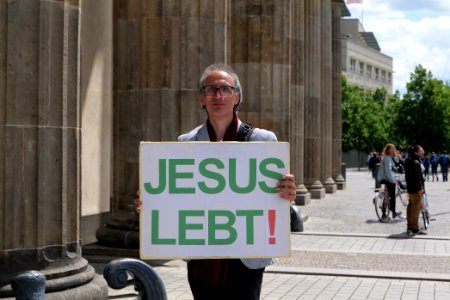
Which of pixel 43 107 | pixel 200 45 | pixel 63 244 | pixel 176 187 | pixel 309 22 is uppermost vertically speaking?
pixel 309 22

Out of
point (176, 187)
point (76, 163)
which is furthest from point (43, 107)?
point (176, 187)

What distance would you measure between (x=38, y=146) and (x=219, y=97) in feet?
10.4

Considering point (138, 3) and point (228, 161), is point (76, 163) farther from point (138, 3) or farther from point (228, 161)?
point (138, 3)

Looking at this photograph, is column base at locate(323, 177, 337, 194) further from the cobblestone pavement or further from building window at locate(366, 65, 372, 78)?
building window at locate(366, 65, 372, 78)

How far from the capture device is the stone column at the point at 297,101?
22.2 metres

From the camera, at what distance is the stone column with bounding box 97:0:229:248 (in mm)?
11492

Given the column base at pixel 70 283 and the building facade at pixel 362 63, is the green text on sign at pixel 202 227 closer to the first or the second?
the column base at pixel 70 283

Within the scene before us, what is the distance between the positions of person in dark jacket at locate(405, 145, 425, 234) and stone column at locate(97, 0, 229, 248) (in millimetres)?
5083

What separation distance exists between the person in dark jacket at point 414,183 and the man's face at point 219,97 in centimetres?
1173

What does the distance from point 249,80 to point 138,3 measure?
583cm

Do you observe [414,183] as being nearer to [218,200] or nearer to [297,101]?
[297,101]

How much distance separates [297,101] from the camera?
74.6 feet

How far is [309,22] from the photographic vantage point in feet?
86.3

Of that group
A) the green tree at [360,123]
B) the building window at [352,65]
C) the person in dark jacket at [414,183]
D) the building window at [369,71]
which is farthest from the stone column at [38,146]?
the building window at [369,71]
